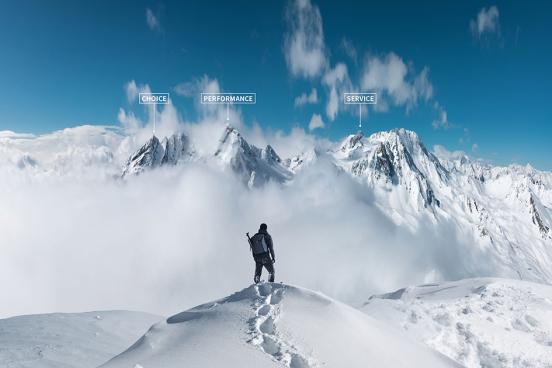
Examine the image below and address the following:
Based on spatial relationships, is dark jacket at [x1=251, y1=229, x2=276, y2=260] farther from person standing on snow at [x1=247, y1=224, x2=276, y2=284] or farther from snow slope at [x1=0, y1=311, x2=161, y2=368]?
snow slope at [x1=0, y1=311, x2=161, y2=368]

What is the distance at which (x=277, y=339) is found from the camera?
13578 millimetres

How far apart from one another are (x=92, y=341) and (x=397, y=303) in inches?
592

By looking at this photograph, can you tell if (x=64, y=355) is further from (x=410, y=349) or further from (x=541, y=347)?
(x=541, y=347)

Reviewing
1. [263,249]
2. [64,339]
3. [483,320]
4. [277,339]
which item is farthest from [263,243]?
[483,320]

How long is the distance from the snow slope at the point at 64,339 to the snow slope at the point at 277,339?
139 inches

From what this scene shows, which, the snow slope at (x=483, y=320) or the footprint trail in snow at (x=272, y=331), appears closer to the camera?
the footprint trail in snow at (x=272, y=331)

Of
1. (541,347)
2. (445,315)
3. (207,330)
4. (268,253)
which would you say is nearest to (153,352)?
(207,330)

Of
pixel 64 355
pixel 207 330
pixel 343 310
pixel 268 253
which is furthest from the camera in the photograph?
pixel 268 253

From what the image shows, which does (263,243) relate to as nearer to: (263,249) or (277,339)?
(263,249)

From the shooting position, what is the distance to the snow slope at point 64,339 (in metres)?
16.0

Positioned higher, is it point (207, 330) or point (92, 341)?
point (207, 330)

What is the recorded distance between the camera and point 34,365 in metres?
15.2

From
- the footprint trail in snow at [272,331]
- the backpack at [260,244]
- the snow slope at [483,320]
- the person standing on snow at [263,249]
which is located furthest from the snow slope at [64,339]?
the snow slope at [483,320]

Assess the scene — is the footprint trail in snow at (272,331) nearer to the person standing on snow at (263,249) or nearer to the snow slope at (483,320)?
the person standing on snow at (263,249)
